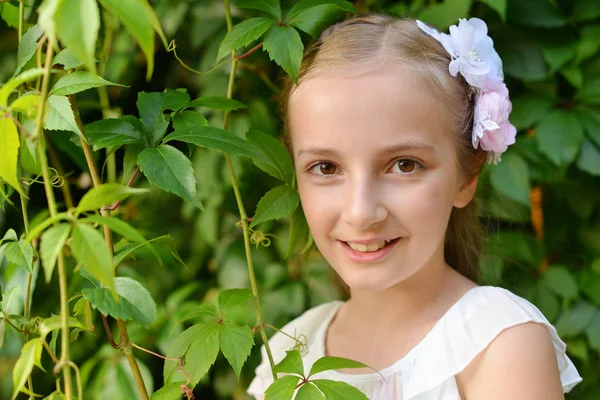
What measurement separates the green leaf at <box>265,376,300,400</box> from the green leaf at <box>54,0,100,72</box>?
0.45 metres

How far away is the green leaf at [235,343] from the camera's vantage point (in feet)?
2.85

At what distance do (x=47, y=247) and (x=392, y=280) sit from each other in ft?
1.82

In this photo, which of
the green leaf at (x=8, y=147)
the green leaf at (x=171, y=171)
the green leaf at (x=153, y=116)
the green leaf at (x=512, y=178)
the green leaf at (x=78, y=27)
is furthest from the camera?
the green leaf at (x=512, y=178)

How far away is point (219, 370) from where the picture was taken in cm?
174

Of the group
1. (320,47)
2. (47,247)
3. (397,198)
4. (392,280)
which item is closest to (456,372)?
(392,280)

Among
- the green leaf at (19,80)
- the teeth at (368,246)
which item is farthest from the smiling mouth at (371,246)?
the green leaf at (19,80)

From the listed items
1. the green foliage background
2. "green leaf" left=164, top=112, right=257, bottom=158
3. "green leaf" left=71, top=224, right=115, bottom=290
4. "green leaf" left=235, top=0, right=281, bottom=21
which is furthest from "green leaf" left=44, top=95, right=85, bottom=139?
the green foliage background

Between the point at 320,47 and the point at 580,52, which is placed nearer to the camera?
the point at 320,47

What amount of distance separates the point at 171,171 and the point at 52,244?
0.22m

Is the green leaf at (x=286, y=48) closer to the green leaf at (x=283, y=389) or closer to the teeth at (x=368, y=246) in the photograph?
the teeth at (x=368, y=246)

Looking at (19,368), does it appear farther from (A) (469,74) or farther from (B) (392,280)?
(A) (469,74)

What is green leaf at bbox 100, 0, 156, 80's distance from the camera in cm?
57

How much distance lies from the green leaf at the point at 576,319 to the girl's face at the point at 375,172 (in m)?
0.57

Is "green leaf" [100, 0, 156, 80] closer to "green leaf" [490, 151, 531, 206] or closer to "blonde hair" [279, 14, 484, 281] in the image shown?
"blonde hair" [279, 14, 484, 281]
